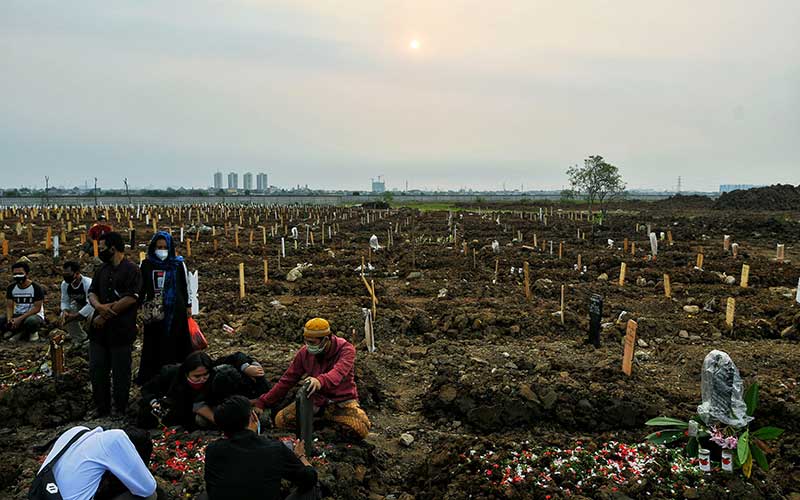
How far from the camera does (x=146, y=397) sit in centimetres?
468

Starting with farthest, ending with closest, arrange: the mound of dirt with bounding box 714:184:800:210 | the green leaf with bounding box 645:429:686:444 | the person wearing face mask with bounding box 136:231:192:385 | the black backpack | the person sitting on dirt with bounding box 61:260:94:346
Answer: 1. the mound of dirt with bounding box 714:184:800:210
2. the person sitting on dirt with bounding box 61:260:94:346
3. the person wearing face mask with bounding box 136:231:192:385
4. the green leaf with bounding box 645:429:686:444
5. the black backpack

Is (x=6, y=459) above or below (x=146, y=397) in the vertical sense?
below

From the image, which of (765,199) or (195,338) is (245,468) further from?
(765,199)

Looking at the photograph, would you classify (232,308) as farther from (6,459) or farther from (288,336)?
(6,459)

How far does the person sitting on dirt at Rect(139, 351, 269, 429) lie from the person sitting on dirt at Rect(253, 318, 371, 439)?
234mm

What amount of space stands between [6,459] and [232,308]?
5.96 m

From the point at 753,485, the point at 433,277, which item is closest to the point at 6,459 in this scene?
the point at 753,485

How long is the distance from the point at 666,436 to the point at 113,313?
4761mm

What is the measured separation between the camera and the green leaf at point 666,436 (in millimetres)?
4438

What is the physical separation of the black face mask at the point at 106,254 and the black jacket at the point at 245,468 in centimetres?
252

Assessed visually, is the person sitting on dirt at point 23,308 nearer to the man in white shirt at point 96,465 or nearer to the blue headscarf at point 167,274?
the blue headscarf at point 167,274

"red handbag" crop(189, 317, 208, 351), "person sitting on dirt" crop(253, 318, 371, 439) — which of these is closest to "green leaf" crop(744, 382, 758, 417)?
"person sitting on dirt" crop(253, 318, 371, 439)

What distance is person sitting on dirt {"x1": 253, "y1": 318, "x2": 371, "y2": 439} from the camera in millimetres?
4316

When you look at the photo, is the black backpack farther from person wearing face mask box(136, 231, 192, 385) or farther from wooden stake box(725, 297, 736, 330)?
wooden stake box(725, 297, 736, 330)
